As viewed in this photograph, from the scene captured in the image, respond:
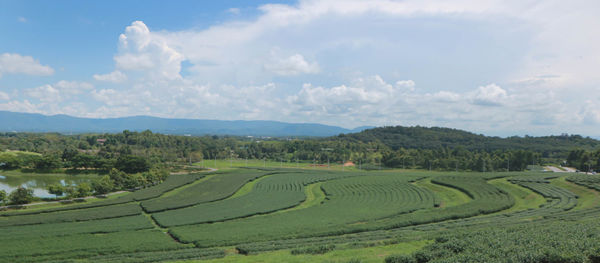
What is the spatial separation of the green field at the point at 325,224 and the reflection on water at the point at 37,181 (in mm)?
25673

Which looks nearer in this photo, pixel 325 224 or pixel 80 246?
pixel 80 246

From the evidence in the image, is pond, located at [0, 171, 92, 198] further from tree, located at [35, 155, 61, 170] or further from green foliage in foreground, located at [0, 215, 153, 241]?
green foliage in foreground, located at [0, 215, 153, 241]

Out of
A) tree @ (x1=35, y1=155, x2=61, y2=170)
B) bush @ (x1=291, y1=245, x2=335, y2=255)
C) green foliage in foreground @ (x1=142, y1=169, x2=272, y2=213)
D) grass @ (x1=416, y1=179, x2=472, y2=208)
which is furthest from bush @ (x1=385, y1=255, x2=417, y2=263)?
tree @ (x1=35, y1=155, x2=61, y2=170)

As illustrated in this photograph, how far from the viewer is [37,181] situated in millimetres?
72500

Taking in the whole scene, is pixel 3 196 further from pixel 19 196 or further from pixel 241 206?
pixel 241 206

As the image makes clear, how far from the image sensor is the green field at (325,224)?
17.2 m

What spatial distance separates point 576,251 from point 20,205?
6029 cm

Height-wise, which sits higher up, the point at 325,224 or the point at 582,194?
the point at 582,194

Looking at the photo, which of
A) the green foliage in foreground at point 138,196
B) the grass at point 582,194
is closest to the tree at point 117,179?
the green foliage in foreground at point 138,196

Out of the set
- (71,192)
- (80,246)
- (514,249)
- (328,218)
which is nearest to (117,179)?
(71,192)

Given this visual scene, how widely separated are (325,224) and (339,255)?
14.1 m

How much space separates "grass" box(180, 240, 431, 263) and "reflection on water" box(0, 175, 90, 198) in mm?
56861

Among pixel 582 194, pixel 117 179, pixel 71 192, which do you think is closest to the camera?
pixel 582 194

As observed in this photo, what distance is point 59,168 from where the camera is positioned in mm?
86188
